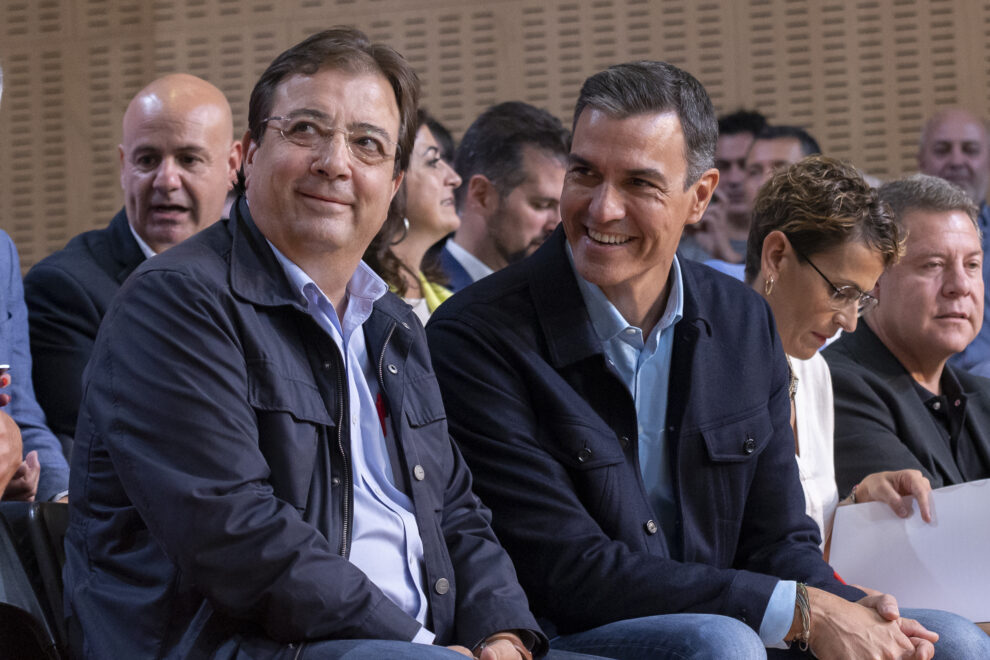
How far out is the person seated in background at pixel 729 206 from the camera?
14.0ft

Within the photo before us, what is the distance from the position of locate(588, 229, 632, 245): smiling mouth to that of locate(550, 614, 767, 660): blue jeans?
63 centimetres

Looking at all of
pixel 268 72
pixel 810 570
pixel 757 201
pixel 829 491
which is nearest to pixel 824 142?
pixel 757 201

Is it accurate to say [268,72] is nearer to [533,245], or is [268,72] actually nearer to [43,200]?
[533,245]

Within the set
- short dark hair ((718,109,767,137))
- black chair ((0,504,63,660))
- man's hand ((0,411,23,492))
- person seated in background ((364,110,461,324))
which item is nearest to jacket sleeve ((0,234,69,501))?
man's hand ((0,411,23,492))

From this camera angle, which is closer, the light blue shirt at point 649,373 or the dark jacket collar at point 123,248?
the light blue shirt at point 649,373

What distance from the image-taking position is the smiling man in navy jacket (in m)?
1.81

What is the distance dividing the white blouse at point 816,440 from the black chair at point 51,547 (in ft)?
4.58

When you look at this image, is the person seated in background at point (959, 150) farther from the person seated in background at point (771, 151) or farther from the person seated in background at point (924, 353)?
the person seated in background at point (924, 353)

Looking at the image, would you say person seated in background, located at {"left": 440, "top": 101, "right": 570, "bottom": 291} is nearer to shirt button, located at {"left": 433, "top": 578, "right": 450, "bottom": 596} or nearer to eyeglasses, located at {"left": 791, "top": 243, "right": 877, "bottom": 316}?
eyeglasses, located at {"left": 791, "top": 243, "right": 877, "bottom": 316}

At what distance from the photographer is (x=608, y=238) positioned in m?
2.01

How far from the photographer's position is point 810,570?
1958 mm

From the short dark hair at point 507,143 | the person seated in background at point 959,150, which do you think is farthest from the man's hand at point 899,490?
the person seated in background at point 959,150

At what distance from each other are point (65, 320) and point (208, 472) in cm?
130

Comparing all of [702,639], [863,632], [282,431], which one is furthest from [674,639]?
[282,431]
